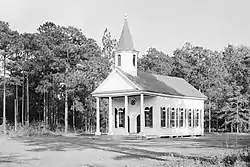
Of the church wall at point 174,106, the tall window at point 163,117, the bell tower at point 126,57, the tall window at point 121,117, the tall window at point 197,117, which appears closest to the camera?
the church wall at point 174,106

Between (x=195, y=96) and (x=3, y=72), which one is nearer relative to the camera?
(x=195, y=96)

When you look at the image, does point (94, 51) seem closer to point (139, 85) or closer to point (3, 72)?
point (3, 72)

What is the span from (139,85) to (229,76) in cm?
2220

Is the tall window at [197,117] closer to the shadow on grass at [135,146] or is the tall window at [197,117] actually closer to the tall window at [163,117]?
the tall window at [163,117]

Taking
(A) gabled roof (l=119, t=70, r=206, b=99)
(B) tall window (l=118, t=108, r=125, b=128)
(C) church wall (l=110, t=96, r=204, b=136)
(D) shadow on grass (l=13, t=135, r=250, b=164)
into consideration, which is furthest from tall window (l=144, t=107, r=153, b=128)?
(D) shadow on grass (l=13, t=135, r=250, b=164)

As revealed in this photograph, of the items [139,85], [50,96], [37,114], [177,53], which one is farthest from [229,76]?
[37,114]

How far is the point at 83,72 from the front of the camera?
4728 centimetres

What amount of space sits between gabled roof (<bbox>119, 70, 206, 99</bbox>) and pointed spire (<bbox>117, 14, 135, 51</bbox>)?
2.91m

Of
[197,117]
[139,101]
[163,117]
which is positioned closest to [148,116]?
[163,117]

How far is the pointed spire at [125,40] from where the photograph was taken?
125 feet

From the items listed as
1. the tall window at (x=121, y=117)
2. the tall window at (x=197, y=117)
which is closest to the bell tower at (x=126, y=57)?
the tall window at (x=121, y=117)

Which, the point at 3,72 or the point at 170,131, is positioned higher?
the point at 3,72

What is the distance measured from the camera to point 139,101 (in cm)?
3766

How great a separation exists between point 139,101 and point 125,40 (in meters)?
6.08
